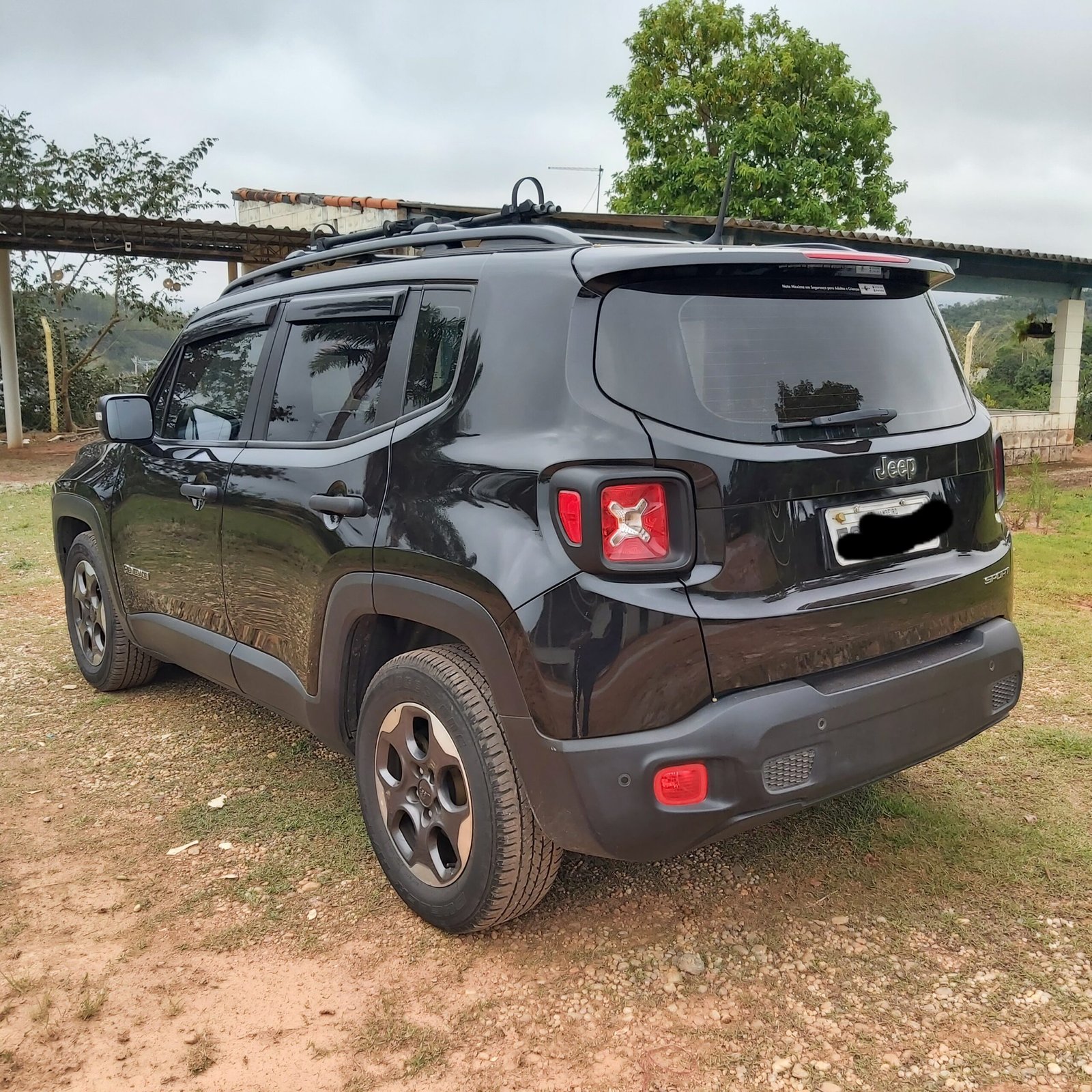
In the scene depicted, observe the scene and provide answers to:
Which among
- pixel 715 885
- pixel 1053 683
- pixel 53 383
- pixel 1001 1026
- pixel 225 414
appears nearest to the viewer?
pixel 1001 1026

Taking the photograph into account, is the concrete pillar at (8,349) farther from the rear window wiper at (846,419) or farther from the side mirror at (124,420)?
the rear window wiper at (846,419)

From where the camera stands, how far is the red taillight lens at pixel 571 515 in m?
2.18

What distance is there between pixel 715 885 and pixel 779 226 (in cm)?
1097

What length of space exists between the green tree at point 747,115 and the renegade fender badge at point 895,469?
62.3 feet

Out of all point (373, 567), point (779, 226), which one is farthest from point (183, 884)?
point (779, 226)

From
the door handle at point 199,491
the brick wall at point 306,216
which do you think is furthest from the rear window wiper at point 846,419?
the brick wall at point 306,216

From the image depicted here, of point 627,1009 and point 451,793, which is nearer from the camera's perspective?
point 627,1009

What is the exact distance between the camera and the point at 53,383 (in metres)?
20.1

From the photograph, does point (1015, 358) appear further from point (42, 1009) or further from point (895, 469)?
point (42, 1009)

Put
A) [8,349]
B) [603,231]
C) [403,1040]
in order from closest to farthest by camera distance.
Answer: [403,1040] → [603,231] → [8,349]

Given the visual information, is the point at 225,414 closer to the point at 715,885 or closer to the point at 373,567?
the point at 373,567

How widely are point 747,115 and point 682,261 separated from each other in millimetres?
21084

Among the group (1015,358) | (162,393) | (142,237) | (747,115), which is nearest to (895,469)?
(162,393)

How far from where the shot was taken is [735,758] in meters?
2.18
